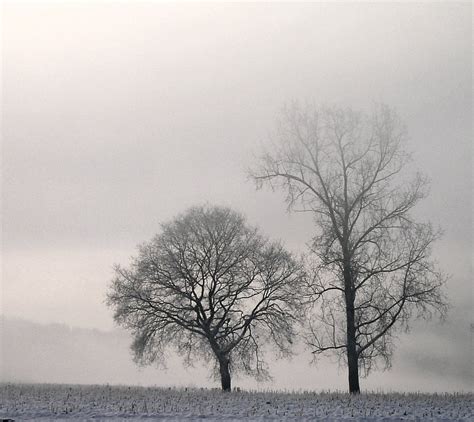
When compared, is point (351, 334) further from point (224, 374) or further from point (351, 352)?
point (224, 374)

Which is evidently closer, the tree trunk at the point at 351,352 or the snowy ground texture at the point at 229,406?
the snowy ground texture at the point at 229,406

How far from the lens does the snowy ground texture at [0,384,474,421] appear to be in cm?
2142

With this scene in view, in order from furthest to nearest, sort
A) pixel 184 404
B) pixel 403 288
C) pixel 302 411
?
pixel 403 288 < pixel 184 404 < pixel 302 411

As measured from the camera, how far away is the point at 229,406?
2300cm

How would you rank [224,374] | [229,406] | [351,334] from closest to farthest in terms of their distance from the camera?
[229,406] < [351,334] < [224,374]

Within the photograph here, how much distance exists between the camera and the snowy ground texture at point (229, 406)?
843 inches

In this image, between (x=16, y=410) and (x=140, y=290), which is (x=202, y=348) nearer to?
(x=140, y=290)

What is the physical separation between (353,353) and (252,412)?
7.84m

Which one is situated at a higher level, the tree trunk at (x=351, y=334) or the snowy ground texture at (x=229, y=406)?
the tree trunk at (x=351, y=334)

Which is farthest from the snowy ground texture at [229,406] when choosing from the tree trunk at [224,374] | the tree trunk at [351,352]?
the tree trunk at [224,374]

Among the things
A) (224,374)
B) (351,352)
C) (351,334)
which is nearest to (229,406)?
(351,352)

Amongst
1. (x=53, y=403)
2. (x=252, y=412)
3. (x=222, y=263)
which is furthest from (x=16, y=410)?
(x=222, y=263)

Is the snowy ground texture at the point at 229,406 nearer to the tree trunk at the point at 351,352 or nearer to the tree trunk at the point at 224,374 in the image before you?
the tree trunk at the point at 351,352

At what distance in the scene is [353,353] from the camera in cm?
2811
